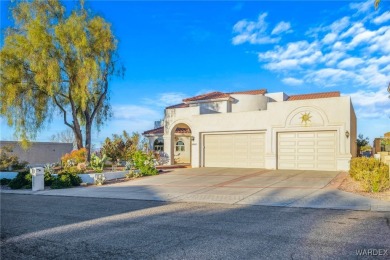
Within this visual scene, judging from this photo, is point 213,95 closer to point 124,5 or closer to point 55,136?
point 124,5

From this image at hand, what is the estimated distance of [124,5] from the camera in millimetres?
15586

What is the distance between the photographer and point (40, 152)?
2781cm

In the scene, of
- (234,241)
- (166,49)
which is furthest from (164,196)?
(166,49)

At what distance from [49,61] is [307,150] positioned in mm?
17092

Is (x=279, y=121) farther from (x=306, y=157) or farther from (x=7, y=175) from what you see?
(x=7, y=175)

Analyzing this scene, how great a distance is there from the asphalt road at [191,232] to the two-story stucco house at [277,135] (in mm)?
11762

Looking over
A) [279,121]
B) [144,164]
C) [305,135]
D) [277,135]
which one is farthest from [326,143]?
[144,164]

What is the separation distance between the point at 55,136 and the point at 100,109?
135 ft

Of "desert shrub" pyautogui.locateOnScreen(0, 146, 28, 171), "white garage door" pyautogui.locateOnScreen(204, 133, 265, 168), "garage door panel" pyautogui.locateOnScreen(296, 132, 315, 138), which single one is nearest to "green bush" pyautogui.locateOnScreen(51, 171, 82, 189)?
"desert shrub" pyautogui.locateOnScreen(0, 146, 28, 171)

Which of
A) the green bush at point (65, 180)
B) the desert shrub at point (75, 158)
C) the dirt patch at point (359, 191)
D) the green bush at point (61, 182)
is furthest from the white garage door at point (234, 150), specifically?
the green bush at point (61, 182)

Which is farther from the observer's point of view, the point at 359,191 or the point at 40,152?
the point at 40,152

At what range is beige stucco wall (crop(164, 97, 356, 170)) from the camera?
18547 mm

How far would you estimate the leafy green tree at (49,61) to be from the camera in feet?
66.2

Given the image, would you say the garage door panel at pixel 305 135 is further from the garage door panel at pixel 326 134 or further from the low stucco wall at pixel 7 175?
the low stucco wall at pixel 7 175
